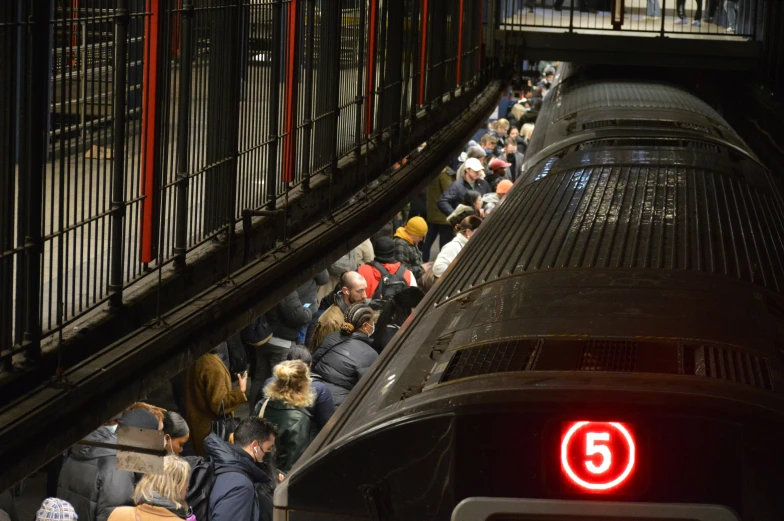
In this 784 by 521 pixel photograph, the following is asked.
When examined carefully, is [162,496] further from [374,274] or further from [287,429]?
[374,274]

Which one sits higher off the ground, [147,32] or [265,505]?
[147,32]

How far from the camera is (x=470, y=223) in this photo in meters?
10.5

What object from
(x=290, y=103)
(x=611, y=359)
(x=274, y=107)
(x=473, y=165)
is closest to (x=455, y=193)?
(x=473, y=165)

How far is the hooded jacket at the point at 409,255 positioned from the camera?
11.1 metres

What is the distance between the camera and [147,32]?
4.47 metres

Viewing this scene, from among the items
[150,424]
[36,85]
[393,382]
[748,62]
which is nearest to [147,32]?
[36,85]

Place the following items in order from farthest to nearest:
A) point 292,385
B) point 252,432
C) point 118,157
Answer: point 292,385 < point 252,432 < point 118,157

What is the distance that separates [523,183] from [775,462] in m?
4.41

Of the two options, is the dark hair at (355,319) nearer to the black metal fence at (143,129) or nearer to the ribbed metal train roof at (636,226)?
the black metal fence at (143,129)

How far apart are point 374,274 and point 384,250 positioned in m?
0.49

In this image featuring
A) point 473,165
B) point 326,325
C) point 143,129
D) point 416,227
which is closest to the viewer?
point 143,129

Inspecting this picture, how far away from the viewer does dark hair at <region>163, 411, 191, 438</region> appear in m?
6.42

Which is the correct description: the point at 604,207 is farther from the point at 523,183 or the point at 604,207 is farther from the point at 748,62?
the point at 748,62

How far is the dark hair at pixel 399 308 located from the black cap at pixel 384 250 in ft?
7.03
